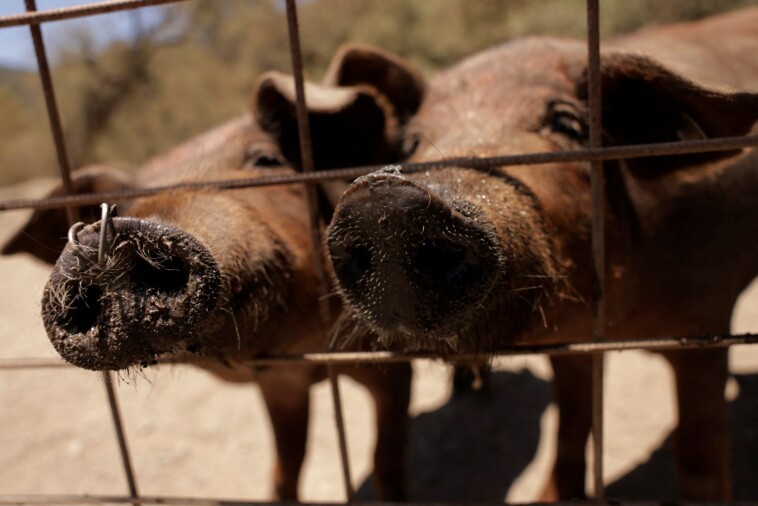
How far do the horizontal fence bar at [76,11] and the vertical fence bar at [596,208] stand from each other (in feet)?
3.45

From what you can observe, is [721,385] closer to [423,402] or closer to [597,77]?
[597,77]

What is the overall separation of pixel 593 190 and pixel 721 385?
1.48m

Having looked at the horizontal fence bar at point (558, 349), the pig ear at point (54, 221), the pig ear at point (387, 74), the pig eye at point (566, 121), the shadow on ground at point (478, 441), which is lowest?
the shadow on ground at point (478, 441)

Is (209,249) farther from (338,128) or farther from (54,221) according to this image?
(54,221)

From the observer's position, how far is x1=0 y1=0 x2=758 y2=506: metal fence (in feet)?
4.62

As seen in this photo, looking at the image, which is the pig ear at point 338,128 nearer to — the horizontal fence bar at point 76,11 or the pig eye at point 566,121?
the pig eye at point 566,121

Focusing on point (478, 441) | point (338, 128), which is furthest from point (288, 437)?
point (338, 128)

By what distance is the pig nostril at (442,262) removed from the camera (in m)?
1.34

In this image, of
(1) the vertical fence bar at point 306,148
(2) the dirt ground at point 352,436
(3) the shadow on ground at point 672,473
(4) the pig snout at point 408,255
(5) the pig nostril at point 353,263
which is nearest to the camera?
(4) the pig snout at point 408,255

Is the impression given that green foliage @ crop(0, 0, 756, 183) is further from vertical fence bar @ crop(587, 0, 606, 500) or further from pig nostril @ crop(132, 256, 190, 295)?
pig nostril @ crop(132, 256, 190, 295)

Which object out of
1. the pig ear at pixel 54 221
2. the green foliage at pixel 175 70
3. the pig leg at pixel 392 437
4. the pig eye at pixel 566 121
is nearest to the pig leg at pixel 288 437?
the pig leg at pixel 392 437

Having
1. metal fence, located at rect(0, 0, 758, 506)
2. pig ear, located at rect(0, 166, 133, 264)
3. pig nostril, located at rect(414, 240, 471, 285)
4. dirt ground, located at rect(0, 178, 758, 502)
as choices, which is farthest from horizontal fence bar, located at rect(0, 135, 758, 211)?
dirt ground, located at rect(0, 178, 758, 502)

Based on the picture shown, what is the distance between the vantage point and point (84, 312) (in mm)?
1393

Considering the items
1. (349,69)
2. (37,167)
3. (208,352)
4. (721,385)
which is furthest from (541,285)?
→ (37,167)
